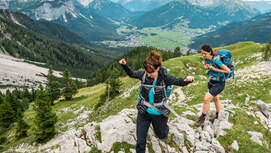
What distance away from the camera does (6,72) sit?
161 metres

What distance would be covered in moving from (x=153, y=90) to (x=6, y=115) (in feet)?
Result: 196

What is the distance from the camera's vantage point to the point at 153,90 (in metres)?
6.18

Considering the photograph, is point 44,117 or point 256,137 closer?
point 256,137

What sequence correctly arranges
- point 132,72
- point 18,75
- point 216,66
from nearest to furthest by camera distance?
point 132,72
point 216,66
point 18,75

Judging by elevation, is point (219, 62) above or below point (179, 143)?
above

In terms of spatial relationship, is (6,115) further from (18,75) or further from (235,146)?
(18,75)

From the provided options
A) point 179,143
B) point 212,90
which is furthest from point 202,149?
point 212,90

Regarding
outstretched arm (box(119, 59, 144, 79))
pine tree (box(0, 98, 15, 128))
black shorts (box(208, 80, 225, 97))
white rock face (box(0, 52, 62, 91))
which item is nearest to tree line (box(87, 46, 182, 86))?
pine tree (box(0, 98, 15, 128))

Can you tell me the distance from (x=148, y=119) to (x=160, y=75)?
215cm

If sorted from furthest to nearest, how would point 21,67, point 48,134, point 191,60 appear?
point 21,67 < point 191,60 < point 48,134

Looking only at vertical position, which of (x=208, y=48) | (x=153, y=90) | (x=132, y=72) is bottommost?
(x=153, y=90)

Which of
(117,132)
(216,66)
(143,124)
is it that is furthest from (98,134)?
(216,66)

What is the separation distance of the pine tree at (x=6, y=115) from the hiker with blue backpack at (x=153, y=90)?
57985 mm

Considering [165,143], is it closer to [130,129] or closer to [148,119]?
[130,129]
